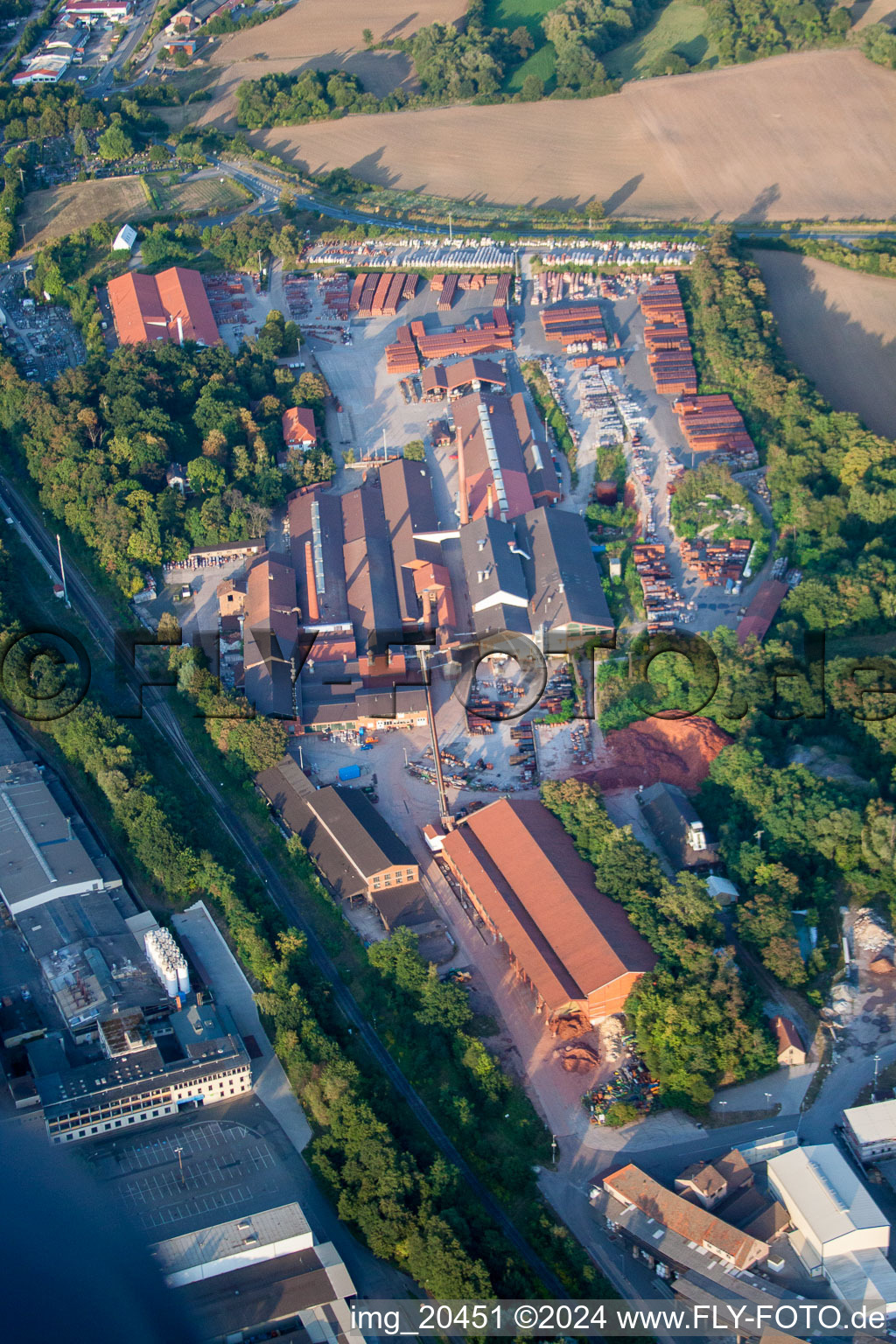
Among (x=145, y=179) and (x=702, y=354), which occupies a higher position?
(x=145, y=179)

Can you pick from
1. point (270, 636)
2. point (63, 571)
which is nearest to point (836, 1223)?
point (270, 636)

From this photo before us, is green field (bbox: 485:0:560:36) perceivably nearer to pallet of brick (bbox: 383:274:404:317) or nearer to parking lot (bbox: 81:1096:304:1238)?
pallet of brick (bbox: 383:274:404:317)

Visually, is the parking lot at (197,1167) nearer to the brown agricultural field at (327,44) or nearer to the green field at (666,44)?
the brown agricultural field at (327,44)

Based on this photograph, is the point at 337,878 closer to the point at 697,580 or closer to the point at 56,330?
the point at 697,580

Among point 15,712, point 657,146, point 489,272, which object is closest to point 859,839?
point 15,712

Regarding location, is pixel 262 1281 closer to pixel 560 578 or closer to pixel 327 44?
pixel 560 578
